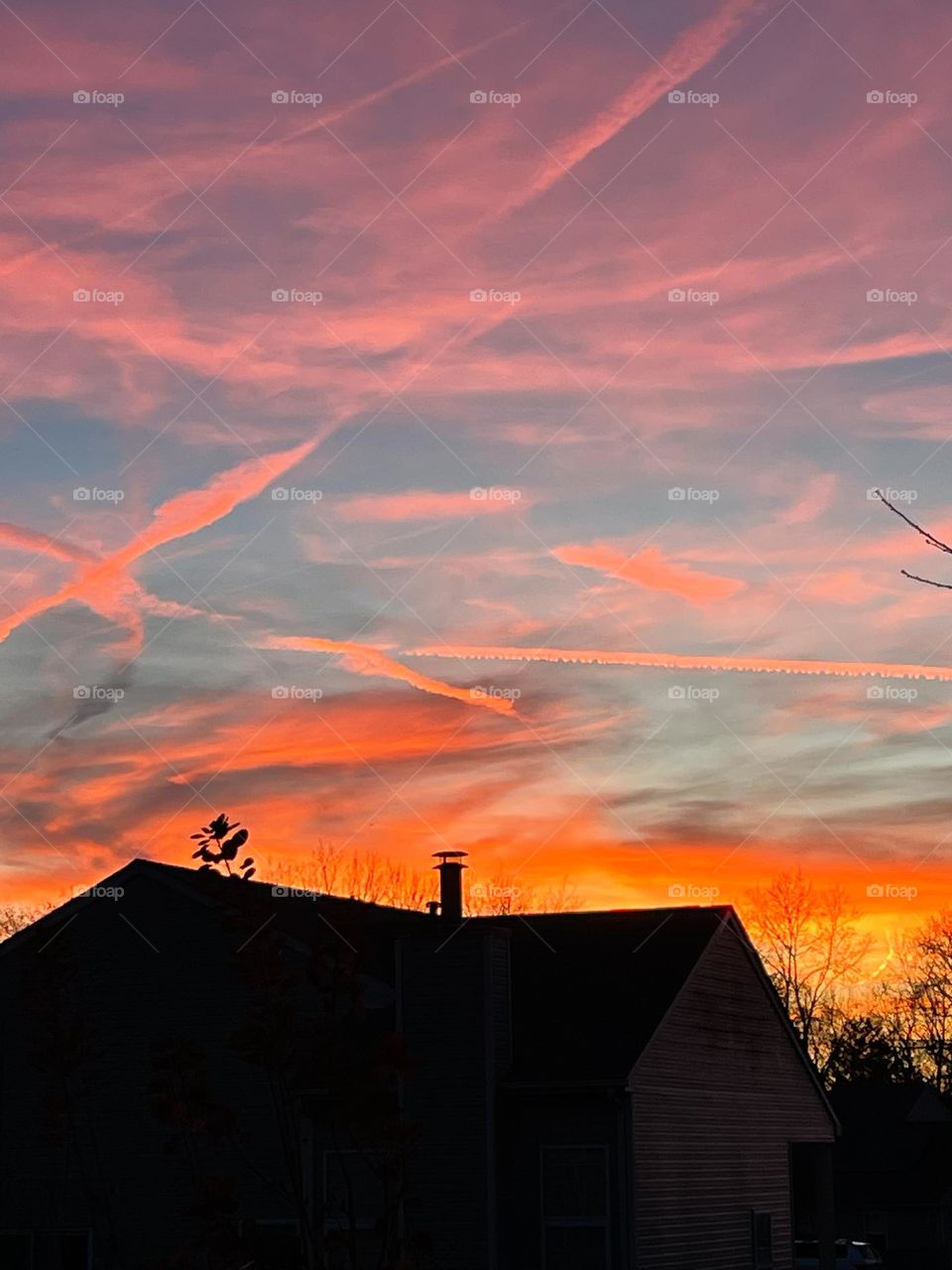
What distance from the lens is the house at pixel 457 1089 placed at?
84.7 feet

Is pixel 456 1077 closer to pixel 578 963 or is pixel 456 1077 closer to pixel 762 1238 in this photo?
pixel 578 963

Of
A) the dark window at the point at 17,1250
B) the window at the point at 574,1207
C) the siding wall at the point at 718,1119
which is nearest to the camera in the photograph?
the window at the point at 574,1207

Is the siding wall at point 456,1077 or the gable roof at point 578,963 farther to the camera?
the gable roof at point 578,963

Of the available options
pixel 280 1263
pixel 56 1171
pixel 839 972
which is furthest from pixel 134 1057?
pixel 839 972

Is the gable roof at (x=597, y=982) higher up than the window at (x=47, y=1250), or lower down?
higher up

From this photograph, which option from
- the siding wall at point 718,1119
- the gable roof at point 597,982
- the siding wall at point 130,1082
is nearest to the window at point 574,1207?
the siding wall at point 718,1119

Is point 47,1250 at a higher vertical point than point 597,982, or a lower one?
lower

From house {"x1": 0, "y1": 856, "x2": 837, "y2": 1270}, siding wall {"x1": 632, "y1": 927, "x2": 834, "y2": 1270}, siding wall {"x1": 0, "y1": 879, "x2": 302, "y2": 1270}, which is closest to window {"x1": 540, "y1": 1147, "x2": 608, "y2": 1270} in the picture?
house {"x1": 0, "y1": 856, "x2": 837, "y2": 1270}

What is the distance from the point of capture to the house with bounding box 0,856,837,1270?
84.7 feet

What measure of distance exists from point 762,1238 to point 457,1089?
8.38 metres

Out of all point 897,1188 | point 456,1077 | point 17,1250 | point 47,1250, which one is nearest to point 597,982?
point 456,1077

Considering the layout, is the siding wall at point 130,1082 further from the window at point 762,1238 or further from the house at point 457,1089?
the window at point 762,1238

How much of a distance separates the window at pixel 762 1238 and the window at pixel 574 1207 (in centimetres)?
609

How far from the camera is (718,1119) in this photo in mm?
29906
